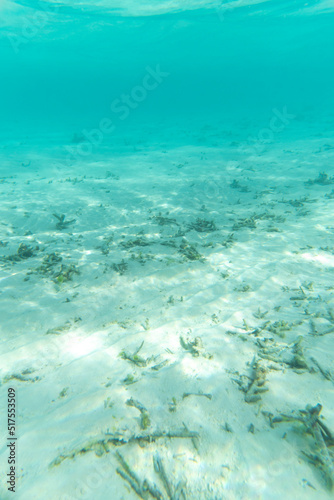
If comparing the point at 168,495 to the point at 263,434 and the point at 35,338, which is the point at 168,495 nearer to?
the point at 263,434

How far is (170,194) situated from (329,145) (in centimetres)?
1419

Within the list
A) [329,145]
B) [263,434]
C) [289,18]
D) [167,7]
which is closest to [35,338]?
[263,434]

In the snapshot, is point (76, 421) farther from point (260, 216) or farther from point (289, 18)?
point (289, 18)

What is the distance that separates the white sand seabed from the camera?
2291 mm

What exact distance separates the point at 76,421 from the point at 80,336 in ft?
5.05

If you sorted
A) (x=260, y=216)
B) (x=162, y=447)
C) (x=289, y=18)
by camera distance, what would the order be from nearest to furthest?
(x=162, y=447) < (x=260, y=216) < (x=289, y=18)

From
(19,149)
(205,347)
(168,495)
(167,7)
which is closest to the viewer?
(168,495)

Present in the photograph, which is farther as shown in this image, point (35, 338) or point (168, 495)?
point (35, 338)

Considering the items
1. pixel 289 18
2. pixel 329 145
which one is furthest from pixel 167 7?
pixel 329 145

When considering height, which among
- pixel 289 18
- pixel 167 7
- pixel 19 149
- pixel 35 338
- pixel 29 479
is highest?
pixel 289 18

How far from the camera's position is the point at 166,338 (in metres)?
4.05

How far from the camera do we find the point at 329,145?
61.7 ft

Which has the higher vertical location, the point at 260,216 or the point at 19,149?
the point at 19,149

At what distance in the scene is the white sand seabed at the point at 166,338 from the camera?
229 centimetres
